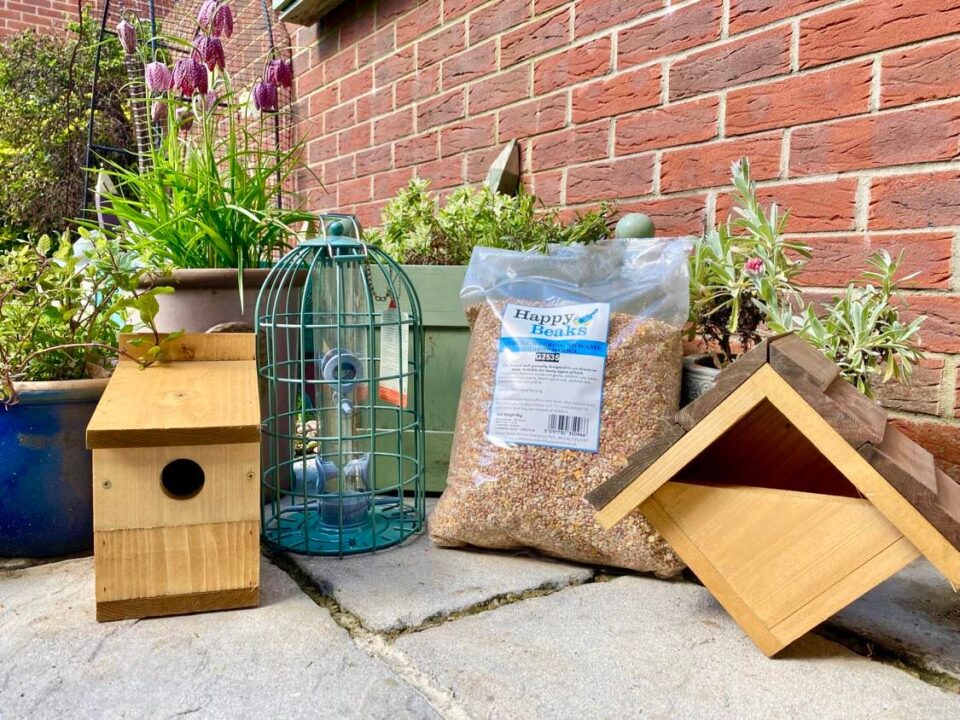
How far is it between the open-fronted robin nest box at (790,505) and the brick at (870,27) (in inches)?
26.0

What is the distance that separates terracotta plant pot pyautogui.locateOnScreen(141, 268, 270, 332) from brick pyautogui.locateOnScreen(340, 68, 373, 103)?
62.2 inches

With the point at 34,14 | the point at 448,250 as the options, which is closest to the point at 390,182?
the point at 448,250

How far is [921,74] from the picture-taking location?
51.3 inches

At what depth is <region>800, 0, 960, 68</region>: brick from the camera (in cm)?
128

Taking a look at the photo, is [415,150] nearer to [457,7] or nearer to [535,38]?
[457,7]

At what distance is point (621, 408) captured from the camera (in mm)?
1199

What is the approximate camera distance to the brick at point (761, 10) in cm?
147

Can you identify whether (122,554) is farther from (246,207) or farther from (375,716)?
(246,207)

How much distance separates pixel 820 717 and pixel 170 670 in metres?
0.74

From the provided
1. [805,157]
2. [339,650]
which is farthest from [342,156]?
[339,650]

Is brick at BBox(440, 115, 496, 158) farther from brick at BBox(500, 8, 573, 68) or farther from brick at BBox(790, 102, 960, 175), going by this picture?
brick at BBox(790, 102, 960, 175)

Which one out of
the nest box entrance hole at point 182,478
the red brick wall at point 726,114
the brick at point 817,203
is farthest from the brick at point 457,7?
the nest box entrance hole at point 182,478

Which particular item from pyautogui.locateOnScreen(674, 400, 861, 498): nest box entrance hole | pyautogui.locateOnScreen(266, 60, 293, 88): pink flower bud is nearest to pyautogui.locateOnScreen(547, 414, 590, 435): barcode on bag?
pyautogui.locateOnScreen(674, 400, 861, 498): nest box entrance hole

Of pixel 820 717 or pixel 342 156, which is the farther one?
pixel 342 156
